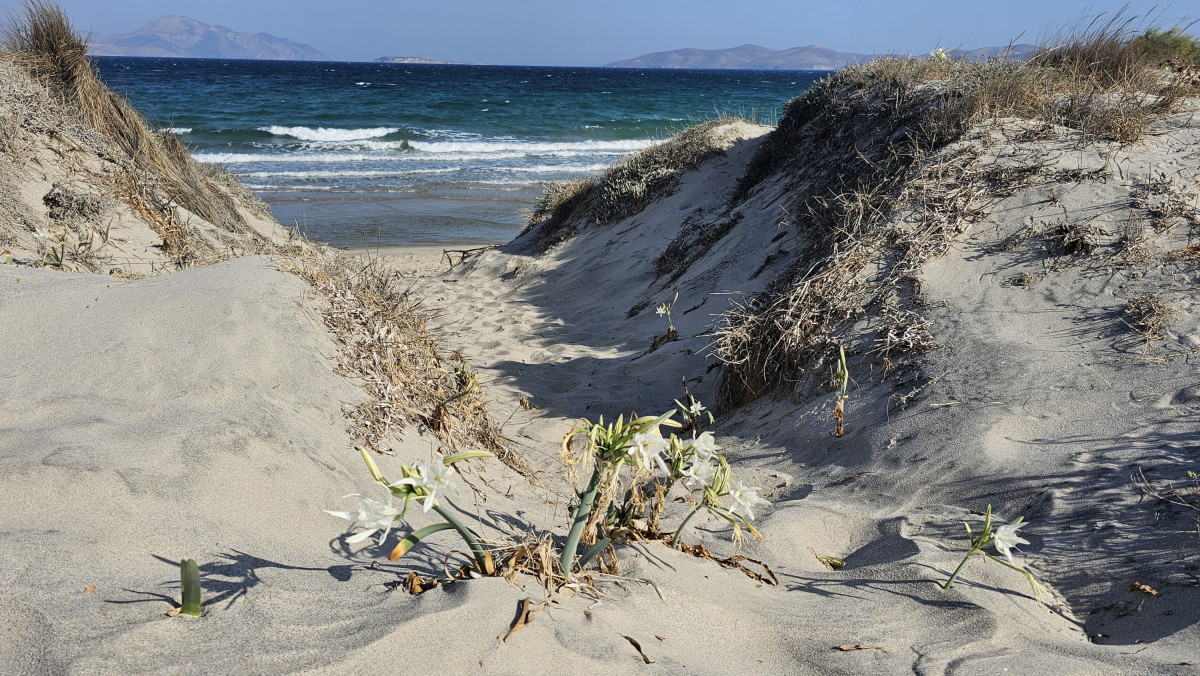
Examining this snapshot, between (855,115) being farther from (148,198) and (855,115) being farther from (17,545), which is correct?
(17,545)

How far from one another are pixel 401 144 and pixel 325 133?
12.4 feet

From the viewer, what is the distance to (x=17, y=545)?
159cm

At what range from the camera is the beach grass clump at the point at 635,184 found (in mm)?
9695

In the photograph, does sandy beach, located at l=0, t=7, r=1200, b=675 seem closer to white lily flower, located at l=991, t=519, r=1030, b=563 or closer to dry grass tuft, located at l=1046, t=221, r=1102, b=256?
dry grass tuft, located at l=1046, t=221, r=1102, b=256

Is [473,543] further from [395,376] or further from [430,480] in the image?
[395,376]

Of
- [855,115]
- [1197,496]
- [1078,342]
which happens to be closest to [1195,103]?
[855,115]

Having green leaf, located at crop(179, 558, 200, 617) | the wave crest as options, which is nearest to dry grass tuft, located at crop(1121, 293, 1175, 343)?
green leaf, located at crop(179, 558, 200, 617)

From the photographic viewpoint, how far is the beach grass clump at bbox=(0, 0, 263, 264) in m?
5.66

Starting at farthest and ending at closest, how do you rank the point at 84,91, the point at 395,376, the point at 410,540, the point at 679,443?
1. the point at 84,91
2. the point at 395,376
3. the point at 679,443
4. the point at 410,540

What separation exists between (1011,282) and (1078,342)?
0.59 metres

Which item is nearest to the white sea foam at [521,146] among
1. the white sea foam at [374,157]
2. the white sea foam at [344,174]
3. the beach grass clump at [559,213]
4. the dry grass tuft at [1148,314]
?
the white sea foam at [374,157]

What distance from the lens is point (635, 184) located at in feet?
32.2

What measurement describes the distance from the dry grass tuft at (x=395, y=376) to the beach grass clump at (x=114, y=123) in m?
2.26

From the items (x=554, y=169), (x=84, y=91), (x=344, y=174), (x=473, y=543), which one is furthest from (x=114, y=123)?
(x=554, y=169)
